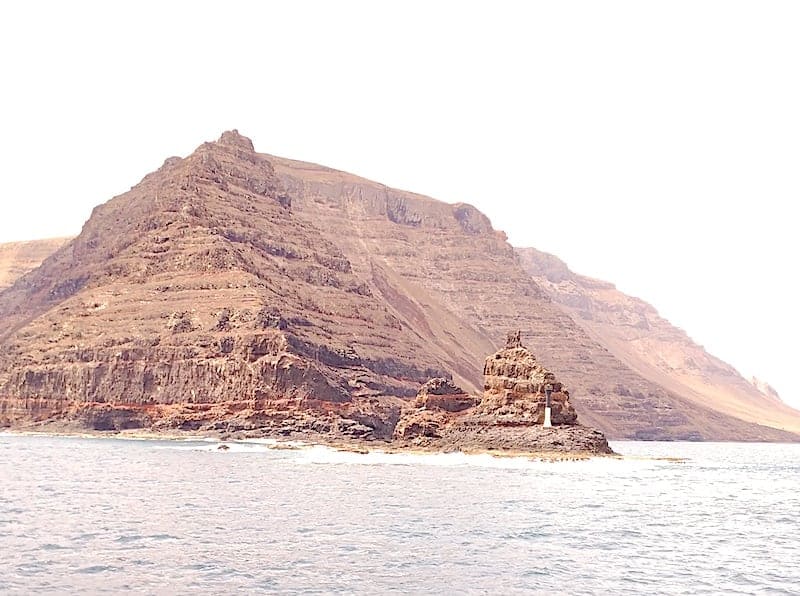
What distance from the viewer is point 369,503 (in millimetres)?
69688

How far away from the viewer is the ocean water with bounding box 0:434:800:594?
133ft

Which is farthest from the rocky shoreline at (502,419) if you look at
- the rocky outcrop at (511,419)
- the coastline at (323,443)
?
the coastline at (323,443)

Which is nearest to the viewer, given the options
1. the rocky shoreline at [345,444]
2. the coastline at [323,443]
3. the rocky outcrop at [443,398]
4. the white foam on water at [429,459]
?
the white foam on water at [429,459]

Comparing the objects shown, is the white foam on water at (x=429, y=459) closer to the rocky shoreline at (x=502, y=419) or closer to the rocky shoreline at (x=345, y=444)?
the rocky shoreline at (x=345, y=444)

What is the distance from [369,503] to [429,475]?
29642mm

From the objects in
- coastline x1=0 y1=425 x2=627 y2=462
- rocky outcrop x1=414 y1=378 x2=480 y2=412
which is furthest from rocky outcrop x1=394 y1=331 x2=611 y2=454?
coastline x1=0 y1=425 x2=627 y2=462

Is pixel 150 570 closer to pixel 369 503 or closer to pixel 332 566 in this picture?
pixel 332 566

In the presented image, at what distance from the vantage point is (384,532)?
54.5 meters

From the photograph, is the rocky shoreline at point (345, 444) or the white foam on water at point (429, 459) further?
Answer: the rocky shoreline at point (345, 444)

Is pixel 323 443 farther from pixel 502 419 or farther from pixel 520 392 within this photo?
pixel 520 392

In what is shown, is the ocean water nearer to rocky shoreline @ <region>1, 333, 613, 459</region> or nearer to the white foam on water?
the white foam on water

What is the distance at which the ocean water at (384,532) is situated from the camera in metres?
40.6

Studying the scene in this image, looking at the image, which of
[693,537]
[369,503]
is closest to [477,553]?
[693,537]

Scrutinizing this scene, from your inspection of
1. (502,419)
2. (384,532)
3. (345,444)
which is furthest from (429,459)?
(384,532)
